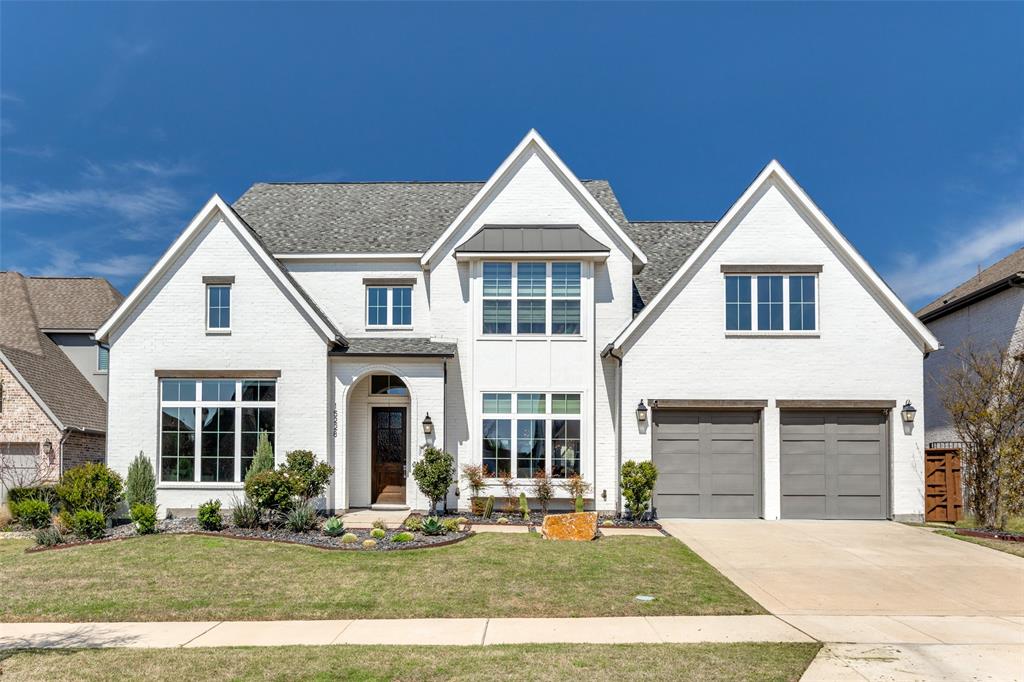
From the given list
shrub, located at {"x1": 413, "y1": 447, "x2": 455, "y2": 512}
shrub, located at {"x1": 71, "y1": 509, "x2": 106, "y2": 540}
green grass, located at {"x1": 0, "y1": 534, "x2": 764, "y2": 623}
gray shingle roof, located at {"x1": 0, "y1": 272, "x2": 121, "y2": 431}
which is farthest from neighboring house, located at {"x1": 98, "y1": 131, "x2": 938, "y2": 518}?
gray shingle roof, located at {"x1": 0, "y1": 272, "x2": 121, "y2": 431}

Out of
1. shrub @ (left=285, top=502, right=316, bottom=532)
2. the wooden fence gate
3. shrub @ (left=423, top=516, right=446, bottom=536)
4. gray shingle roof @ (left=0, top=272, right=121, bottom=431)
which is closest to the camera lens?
shrub @ (left=423, top=516, right=446, bottom=536)

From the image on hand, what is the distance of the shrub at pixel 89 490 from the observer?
15977mm

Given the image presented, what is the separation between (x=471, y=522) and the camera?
662 inches

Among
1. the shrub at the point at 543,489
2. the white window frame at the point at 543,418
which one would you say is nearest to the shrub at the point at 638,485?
the white window frame at the point at 543,418

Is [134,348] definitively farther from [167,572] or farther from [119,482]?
[167,572]

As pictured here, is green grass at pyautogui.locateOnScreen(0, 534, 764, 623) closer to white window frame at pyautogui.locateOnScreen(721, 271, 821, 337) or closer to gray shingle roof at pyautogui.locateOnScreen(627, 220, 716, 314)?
white window frame at pyautogui.locateOnScreen(721, 271, 821, 337)

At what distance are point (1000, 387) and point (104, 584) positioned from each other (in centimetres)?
1995

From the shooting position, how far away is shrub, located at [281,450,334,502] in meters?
16.8

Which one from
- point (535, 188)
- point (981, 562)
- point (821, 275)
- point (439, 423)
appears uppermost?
point (535, 188)

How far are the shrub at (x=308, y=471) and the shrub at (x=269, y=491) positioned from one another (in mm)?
623

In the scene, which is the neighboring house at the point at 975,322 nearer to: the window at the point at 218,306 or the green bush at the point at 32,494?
the window at the point at 218,306

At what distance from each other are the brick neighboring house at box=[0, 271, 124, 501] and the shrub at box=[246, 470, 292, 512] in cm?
972

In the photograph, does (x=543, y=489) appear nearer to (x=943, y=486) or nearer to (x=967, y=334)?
(x=943, y=486)

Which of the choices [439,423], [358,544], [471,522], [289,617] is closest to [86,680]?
[289,617]
